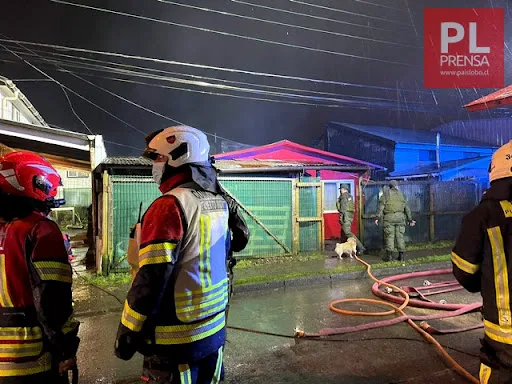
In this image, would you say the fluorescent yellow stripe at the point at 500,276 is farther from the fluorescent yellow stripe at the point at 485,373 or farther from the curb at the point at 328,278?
the curb at the point at 328,278

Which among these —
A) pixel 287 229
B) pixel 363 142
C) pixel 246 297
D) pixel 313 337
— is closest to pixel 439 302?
pixel 313 337

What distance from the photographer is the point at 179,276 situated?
1.92 metres

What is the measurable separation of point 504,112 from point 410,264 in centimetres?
2333

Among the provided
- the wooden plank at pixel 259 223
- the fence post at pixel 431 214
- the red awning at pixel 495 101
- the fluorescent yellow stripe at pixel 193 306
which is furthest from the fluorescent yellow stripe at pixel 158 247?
the fence post at pixel 431 214

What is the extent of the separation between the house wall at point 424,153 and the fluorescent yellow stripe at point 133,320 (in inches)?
845

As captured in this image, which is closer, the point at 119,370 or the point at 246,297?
the point at 119,370

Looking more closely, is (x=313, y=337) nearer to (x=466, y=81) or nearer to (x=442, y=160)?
(x=466, y=81)

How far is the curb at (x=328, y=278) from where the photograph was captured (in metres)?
7.23

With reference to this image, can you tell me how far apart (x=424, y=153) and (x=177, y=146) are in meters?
23.0

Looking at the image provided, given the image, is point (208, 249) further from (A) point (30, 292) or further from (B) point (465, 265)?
(B) point (465, 265)

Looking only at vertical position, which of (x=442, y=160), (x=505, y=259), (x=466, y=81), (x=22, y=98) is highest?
(x=22, y=98)

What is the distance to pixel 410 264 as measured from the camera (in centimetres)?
891

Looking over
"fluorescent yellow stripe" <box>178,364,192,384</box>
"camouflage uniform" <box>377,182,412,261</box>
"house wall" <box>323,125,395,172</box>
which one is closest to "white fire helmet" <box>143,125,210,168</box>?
"fluorescent yellow stripe" <box>178,364,192,384</box>

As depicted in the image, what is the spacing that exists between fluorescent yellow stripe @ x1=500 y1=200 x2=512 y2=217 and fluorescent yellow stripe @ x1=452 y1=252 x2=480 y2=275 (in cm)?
35
